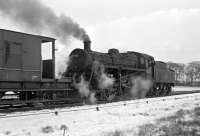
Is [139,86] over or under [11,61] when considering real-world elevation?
under

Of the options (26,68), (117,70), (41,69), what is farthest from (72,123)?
(117,70)

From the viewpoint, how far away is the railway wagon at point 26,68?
11805 millimetres

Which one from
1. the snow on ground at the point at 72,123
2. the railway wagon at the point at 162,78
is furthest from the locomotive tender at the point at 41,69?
the railway wagon at the point at 162,78

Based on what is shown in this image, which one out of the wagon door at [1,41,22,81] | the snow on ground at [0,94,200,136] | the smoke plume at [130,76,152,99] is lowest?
the snow on ground at [0,94,200,136]

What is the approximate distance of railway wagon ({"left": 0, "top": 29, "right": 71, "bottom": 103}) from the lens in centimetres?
1180

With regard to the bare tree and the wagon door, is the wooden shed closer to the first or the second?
the wagon door

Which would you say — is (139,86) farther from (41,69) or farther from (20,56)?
(20,56)

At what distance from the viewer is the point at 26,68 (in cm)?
1267

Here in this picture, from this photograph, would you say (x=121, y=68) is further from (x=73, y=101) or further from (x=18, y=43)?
(x=18, y=43)

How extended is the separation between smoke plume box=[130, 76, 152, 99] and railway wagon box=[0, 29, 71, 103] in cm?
832

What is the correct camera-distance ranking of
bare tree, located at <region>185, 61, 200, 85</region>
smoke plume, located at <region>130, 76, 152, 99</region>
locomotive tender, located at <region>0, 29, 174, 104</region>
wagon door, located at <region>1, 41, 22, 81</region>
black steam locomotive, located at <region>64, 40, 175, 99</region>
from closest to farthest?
wagon door, located at <region>1, 41, 22, 81</region> → locomotive tender, located at <region>0, 29, 174, 104</region> → black steam locomotive, located at <region>64, 40, 175, 99</region> → smoke plume, located at <region>130, 76, 152, 99</region> → bare tree, located at <region>185, 61, 200, 85</region>

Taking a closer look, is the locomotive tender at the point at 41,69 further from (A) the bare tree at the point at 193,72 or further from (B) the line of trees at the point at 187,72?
(B) the line of trees at the point at 187,72

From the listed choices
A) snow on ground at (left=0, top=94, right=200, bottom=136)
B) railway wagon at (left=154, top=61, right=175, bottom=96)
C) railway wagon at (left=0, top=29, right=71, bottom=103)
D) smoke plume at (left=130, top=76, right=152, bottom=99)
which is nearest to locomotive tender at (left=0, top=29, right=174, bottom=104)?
railway wagon at (left=0, top=29, right=71, bottom=103)

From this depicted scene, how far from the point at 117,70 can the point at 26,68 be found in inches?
337
